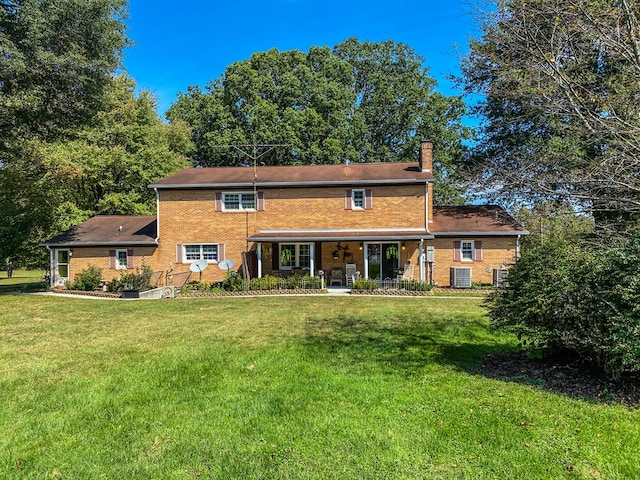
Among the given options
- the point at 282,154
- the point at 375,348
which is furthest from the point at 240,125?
the point at 375,348

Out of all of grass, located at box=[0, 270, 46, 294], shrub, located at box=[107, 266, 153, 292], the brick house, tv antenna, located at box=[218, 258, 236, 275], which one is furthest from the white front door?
tv antenna, located at box=[218, 258, 236, 275]

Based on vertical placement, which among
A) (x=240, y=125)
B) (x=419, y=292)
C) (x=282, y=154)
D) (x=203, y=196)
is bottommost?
(x=419, y=292)

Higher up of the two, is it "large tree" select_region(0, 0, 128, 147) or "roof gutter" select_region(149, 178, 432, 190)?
"large tree" select_region(0, 0, 128, 147)

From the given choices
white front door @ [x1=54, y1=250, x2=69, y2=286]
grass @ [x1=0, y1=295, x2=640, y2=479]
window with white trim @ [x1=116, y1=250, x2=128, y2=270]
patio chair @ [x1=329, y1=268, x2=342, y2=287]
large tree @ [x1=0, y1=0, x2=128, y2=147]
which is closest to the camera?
grass @ [x1=0, y1=295, x2=640, y2=479]

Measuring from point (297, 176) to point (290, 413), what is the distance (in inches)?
695

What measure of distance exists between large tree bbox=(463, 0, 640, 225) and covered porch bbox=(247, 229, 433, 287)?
12.2 m

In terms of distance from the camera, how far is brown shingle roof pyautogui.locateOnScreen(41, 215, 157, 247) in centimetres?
1994

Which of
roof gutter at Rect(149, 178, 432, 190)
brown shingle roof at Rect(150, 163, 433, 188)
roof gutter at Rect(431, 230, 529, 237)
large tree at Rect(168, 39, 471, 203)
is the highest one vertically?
large tree at Rect(168, 39, 471, 203)

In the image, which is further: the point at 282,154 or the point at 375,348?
the point at 282,154

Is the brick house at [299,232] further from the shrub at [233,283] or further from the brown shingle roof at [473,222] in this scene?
the shrub at [233,283]

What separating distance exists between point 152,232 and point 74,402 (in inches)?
695

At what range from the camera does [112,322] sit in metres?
10.4

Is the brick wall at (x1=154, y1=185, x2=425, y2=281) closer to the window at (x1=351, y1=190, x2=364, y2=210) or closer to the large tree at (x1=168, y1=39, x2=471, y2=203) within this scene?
the window at (x1=351, y1=190, x2=364, y2=210)

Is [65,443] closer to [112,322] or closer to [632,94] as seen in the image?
[112,322]
